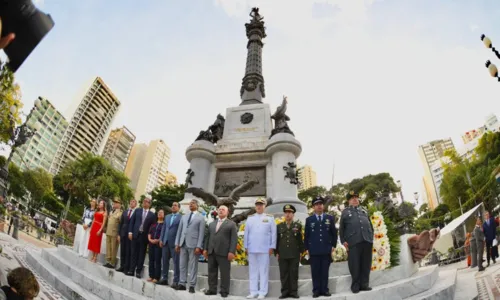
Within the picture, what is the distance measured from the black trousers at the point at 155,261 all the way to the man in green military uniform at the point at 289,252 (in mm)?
2441

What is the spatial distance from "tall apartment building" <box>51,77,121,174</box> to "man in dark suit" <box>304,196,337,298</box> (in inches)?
3758

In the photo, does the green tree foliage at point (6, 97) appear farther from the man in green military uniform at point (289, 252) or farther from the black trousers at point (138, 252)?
the man in green military uniform at point (289, 252)

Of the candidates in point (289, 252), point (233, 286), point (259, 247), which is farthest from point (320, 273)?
point (233, 286)

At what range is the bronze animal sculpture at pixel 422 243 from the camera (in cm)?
651

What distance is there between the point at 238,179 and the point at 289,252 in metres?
7.19

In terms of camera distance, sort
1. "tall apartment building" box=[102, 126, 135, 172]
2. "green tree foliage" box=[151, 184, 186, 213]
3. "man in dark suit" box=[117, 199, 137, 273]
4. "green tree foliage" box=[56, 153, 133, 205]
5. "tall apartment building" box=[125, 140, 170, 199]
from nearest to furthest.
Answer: "man in dark suit" box=[117, 199, 137, 273], "green tree foliage" box=[151, 184, 186, 213], "green tree foliage" box=[56, 153, 133, 205], "tall apartment building" box=[125, 140, 170, 199], "tall apartment building" box=[102, 126, 135, 172]

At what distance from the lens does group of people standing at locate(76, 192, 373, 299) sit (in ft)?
18.1

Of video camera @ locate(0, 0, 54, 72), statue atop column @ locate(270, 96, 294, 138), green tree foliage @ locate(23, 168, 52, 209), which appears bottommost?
video camera @ locate(0, 0, 54, 72)

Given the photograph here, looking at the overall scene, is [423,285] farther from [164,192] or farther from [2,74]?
[164,192]

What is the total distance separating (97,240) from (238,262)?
349 cm

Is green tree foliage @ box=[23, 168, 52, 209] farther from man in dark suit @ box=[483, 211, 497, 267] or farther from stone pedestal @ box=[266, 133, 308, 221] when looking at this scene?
man in dark suit @ box=[483, 211, 497, 267]

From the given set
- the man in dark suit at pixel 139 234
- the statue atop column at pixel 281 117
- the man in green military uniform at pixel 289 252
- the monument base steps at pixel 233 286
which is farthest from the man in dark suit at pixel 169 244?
the statue atop column at pixel 281 117

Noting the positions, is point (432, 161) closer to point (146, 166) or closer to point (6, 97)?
point (146, 166)

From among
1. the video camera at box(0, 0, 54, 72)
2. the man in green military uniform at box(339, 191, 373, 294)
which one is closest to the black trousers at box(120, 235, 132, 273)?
the man in green military uniform at box(339, 191, 373, 294)
